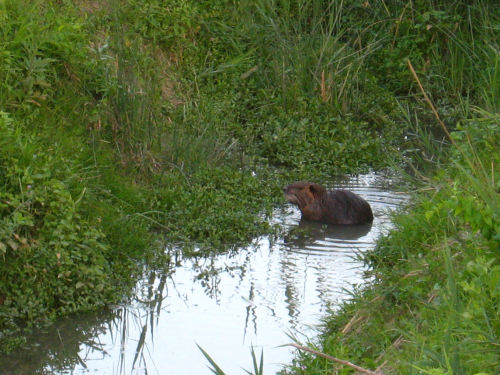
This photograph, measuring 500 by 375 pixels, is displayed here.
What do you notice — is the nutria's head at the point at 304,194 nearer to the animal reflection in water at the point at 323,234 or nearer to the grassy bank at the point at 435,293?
the animal reflection in water at the point at 323,234

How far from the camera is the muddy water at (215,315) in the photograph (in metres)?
5.20

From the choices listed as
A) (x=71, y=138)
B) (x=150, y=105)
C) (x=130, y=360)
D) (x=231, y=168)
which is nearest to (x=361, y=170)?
(x=231, y=168)

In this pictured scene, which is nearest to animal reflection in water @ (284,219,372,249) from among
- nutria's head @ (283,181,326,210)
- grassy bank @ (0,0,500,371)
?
nutria's head @ (283,181,326,210)

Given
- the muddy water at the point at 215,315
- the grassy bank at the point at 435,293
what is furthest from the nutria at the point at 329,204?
the grassy bank at the point at 435,293

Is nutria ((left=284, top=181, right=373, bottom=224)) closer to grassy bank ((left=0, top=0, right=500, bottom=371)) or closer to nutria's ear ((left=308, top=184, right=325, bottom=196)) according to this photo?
nutria's ear ((left=308, top=184, right=325, bottom=196))

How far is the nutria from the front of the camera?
7.68m

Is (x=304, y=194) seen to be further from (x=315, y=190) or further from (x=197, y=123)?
(x=197, y=123)

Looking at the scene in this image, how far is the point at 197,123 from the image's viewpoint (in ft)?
28.3

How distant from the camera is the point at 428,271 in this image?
5.28 meters

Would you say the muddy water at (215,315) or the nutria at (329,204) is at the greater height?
the nutria at (329,204)

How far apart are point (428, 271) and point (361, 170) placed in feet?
12.7

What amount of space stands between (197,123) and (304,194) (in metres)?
1.46

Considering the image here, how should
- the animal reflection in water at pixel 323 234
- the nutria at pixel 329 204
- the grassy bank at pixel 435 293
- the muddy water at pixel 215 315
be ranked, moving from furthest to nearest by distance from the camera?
the nutria at pixel 329 204 → the animal reflection in water at pixel 323 234 → the muddy water at pixel 215 315 → the grassy bank at pixel 435 293

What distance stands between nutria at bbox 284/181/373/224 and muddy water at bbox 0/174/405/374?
30cm
